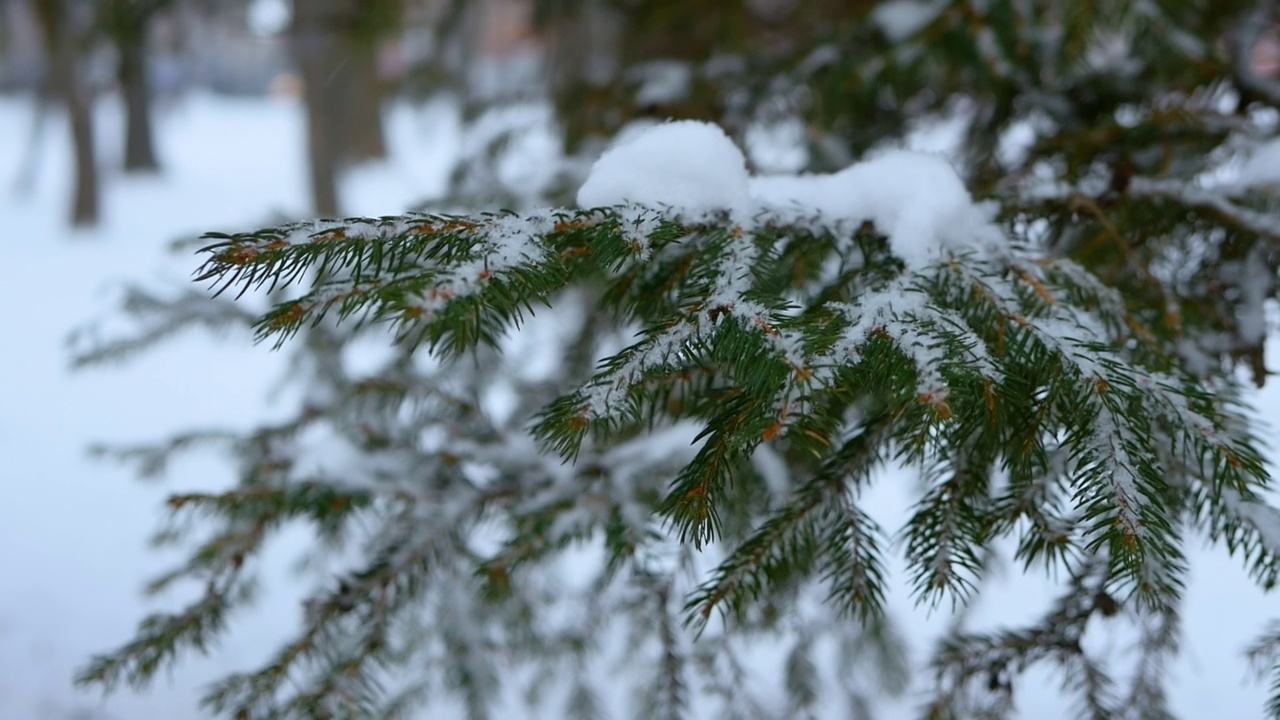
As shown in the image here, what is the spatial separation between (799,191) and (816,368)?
0.43m

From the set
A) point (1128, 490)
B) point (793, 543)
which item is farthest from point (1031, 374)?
point (793, 543)

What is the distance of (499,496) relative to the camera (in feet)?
5.73

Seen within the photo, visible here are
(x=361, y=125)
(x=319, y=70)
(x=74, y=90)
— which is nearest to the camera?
(x=319, y=70)

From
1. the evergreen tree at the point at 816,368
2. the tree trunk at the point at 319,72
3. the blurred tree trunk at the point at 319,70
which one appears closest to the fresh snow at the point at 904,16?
the evergreen tree at the point at 816,368

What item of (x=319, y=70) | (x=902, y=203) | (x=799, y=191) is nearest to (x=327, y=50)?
(x=319, y=70)

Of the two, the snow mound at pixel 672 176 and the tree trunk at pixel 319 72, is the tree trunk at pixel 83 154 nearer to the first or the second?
the tree trunk at pixel 319 72

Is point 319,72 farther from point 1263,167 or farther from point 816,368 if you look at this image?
point 816,368

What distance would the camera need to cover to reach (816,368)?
3.11 feet

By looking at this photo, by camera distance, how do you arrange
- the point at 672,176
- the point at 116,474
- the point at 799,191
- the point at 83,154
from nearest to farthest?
the point at 672,176 → the point at 799,191 → the point at 116,474 → the point at 83,154

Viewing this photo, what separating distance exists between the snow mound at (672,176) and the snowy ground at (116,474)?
116 cm

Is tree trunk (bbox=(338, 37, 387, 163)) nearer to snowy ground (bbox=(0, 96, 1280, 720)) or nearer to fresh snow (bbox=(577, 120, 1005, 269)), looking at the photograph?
snowy ground (bbox=(0, 96, 1280, 720))

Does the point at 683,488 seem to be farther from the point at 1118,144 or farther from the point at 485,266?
the point at 1118,144

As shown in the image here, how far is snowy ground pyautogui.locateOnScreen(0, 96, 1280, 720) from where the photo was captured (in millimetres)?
3111

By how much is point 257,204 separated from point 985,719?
13.5 metres
